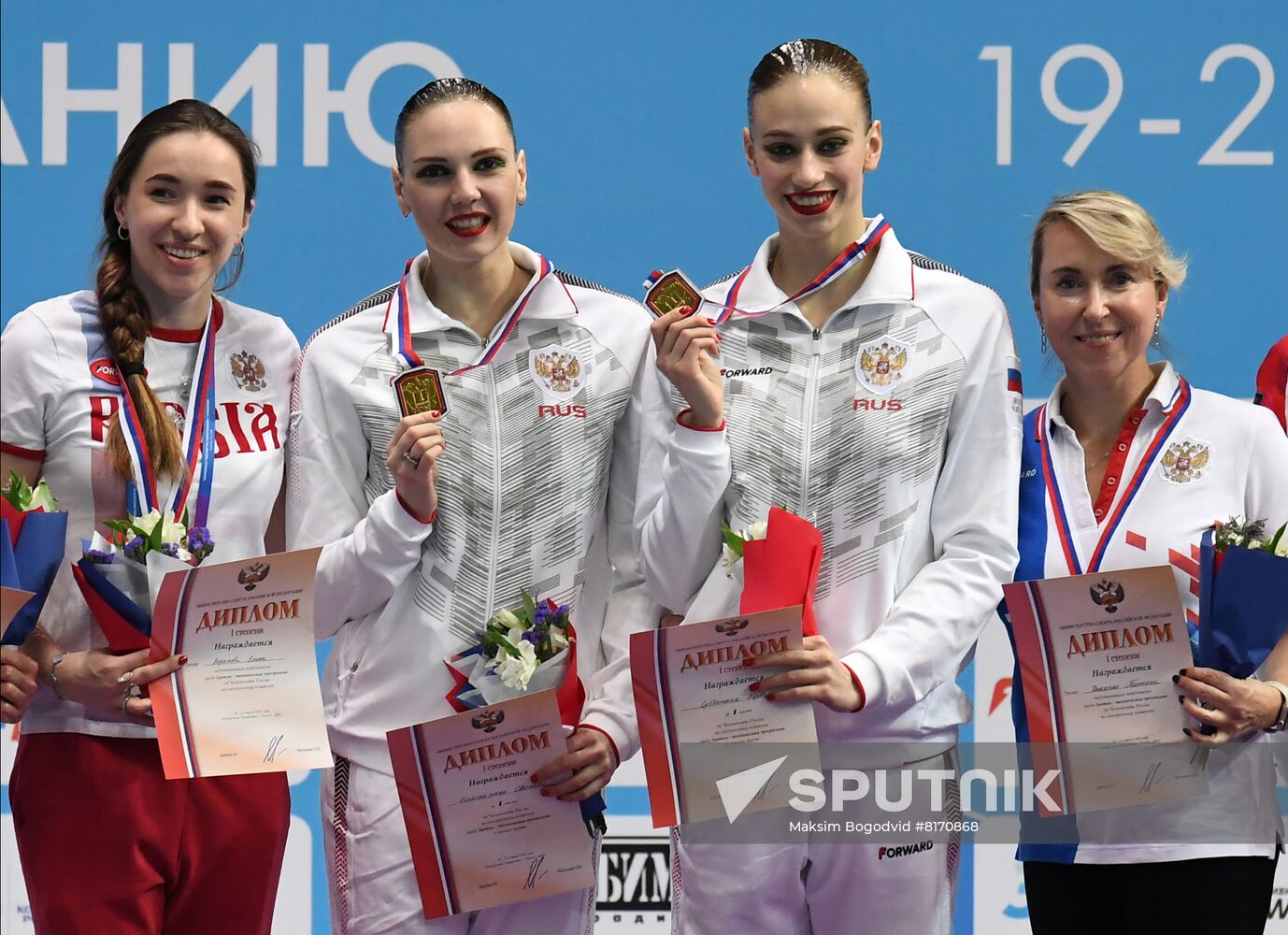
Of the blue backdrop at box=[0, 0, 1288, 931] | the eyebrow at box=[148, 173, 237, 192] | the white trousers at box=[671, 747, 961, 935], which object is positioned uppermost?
the blue backdrop at box=[0, 0, 1288, 931]

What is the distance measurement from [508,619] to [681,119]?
1.88m

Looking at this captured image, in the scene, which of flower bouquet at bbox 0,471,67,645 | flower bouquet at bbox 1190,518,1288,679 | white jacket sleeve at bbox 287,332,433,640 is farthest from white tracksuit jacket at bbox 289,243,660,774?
flower bouquet at bbox 1190,518,1288,679

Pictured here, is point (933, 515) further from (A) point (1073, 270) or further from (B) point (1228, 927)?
(B) point (1228, 927)

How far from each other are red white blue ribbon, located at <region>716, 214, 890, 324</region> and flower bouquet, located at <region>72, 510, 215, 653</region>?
990 millimetres

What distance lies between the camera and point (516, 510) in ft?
9.02

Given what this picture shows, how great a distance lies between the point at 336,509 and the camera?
2.79 metres

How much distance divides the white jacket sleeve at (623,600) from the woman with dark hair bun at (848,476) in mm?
85

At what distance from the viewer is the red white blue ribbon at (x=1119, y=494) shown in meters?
2.72

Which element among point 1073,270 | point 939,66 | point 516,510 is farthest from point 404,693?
point 939,66

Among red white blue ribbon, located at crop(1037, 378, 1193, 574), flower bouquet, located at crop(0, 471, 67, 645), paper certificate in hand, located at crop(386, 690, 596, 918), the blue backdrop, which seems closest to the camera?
flower bouquet, located at crop(0, 471, 67, 645)

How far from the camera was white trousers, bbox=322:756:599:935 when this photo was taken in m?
2.68

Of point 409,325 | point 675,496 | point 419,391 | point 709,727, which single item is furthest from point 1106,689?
point 409,325

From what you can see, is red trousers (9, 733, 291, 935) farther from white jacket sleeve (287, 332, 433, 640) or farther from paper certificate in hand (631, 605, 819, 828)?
paper certificate in hand (631, 605, 819, 828)

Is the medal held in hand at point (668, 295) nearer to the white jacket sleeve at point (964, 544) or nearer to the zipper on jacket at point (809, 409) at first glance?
the zipper on jacket at point (809, 409)
